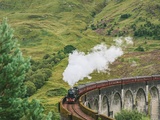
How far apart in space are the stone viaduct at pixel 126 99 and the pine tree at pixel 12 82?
817 inches

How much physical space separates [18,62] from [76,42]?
428 feet

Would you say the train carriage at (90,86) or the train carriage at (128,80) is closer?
the train carriage at (90,86)

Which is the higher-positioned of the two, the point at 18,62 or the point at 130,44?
the point at 130,44

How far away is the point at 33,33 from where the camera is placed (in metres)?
172

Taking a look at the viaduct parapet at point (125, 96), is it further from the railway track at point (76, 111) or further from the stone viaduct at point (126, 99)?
the railway track at point (76, 111)

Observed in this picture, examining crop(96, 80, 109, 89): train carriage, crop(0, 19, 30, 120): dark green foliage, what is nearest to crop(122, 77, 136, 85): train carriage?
crop(96, 80, 109, 89): train carriage

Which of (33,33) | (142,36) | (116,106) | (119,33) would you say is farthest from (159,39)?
(116,106)

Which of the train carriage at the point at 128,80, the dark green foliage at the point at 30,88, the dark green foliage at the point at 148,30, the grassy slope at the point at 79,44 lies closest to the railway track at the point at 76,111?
the train carriage at the point at 128,80

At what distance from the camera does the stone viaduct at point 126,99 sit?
4459cm

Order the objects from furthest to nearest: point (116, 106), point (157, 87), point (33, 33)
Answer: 1. point (33, 33)
2. point (157, 87)
3. point (116, 106)

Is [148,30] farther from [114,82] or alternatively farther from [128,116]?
[128,116]

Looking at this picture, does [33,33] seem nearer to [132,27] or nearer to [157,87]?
[132,27]

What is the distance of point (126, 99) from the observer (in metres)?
54.9

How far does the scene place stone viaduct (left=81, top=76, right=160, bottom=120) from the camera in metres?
44.6
